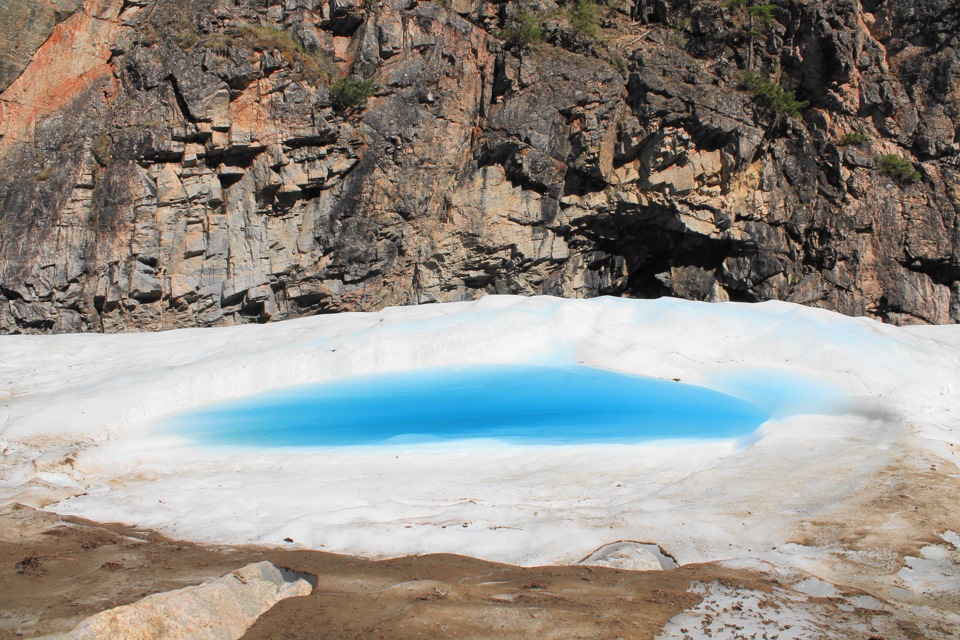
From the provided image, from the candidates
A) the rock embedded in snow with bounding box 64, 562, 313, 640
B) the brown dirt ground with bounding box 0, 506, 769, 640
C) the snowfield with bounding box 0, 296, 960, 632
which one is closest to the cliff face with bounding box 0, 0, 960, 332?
the snowfield with bounding box 0, 296, 960, 632

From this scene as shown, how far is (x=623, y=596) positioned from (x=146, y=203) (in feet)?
52.0

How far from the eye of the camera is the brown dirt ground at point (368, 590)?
8.92 ft

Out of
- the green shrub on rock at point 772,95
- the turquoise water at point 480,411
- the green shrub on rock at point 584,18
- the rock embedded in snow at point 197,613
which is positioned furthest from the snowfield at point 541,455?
the green shrub on rock at point 584,18

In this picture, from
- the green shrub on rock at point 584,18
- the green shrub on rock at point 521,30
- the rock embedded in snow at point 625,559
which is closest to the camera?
the rock embedded in snow at point 625,559

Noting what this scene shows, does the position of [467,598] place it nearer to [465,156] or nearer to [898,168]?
[465,156]

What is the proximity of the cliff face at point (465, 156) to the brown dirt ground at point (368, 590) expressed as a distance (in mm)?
13342

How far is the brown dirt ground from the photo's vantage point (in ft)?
8.92

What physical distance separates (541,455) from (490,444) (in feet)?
1.81

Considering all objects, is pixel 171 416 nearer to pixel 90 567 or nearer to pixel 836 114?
pixel 90 567

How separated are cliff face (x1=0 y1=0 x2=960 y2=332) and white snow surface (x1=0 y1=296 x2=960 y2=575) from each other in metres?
6.84

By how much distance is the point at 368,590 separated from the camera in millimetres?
3162

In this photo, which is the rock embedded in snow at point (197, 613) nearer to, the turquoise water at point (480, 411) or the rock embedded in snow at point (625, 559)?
the rock embedded in snow at point (625, 559)

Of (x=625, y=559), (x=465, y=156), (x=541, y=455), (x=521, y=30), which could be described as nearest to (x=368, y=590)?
(x=625, y=559)

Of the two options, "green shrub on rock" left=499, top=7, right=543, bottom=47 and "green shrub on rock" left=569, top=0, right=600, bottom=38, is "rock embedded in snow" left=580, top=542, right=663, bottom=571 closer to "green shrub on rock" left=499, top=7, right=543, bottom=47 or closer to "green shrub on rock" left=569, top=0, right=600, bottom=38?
"green shrub on rock" left=499, top=7, right=543, bottom=47
